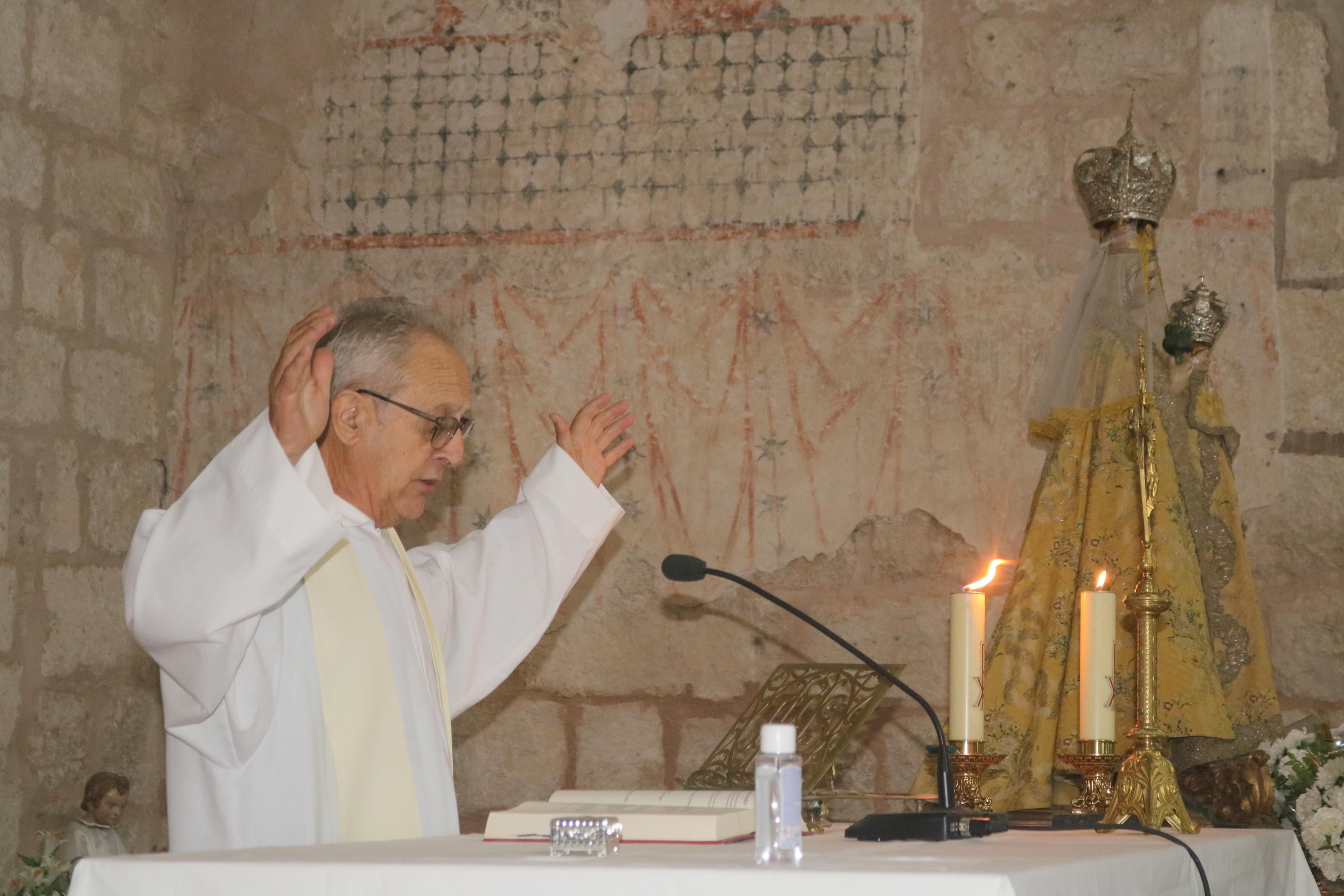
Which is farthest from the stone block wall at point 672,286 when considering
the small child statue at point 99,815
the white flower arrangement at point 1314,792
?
the white flower arrangement at point 1314,792

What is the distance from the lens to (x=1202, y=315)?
13.8ft

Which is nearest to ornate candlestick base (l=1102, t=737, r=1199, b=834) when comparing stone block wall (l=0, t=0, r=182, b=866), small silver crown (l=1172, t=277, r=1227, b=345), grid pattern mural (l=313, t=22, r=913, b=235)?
small silver crown (l=1172, t=277, r=1227, b=345)

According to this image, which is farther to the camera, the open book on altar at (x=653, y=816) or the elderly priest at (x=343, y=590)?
the elderly priest at (x=343, y=590)

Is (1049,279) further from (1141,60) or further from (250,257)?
(250,257)

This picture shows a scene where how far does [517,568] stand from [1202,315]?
199 centimetres

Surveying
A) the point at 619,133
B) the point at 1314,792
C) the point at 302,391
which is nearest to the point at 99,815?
the point at 302,391

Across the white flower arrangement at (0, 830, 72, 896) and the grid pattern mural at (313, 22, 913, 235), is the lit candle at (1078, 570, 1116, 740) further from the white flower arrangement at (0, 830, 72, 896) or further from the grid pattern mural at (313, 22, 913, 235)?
the white flower arrangement at (0, 830, 72, 896)

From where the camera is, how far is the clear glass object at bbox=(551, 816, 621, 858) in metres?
1.77

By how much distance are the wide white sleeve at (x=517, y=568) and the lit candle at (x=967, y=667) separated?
1380mm

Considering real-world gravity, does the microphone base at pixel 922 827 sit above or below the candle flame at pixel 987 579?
below

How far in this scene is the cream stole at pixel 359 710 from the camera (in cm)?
288

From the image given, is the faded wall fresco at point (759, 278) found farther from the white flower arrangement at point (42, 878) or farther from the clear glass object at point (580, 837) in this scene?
the clear glass object at point (580, 837)

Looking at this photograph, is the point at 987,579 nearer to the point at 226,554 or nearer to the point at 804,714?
the point at 804,714

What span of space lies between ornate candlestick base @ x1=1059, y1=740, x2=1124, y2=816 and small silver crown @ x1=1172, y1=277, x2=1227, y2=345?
183 centimetres
